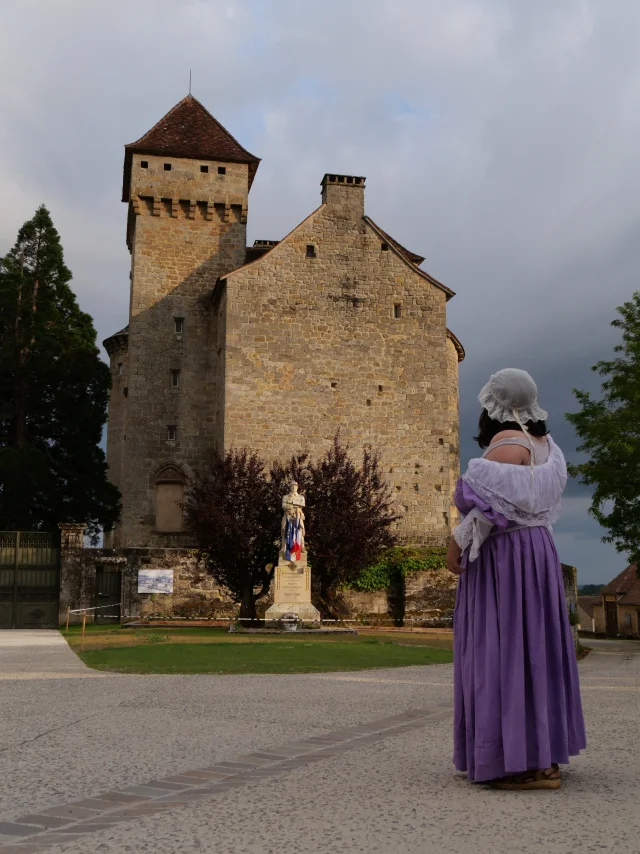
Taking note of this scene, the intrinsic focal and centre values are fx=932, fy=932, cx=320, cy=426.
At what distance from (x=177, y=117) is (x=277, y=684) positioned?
1318 inches

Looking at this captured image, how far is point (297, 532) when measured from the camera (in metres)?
23.6

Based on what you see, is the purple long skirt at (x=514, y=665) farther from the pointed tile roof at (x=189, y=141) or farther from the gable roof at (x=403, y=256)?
the pointed tile roof at (x=189, y=141)

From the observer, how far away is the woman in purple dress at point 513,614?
4777 mm

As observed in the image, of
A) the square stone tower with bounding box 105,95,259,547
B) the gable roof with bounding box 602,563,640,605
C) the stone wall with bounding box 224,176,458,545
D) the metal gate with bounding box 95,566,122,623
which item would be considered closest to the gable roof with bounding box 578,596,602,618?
the gable roof with bounding box 602,563,640,605

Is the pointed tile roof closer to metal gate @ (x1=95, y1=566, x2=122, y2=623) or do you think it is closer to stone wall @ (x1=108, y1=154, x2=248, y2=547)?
stone wall @ (x1=108, y1=154, x2=248, y2=547)

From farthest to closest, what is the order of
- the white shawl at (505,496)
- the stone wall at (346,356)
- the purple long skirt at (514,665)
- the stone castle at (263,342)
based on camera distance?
the stone castle at (263,342), the stone wall at (346,356), the white shawl at (505,496), the purple long skirt at (514,665)

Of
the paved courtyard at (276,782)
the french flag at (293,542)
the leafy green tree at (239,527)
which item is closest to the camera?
the paved courtyard at (276,782)

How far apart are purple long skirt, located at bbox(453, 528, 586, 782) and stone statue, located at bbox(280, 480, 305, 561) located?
18340 millimetres

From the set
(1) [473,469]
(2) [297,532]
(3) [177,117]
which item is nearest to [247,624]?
(2) [297,532]

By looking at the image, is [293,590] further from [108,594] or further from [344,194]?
[344,194]

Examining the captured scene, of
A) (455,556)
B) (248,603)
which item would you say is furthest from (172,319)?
(455,556)

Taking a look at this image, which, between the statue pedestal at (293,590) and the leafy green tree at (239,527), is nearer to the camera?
the statue pedestal at (293,590)

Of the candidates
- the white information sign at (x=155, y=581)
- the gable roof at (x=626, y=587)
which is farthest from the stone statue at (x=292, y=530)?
the gable roof at (x=626, y=587)

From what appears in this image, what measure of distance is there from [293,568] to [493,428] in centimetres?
1835
